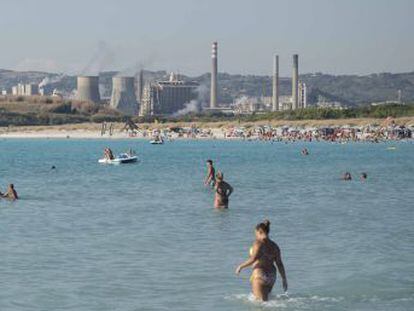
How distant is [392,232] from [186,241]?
6623 mm

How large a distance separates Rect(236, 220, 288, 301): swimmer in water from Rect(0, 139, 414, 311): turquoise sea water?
1.51 feet

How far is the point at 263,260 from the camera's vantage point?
63.4 feet

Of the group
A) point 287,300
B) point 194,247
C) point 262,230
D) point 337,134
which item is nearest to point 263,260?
point 262,230

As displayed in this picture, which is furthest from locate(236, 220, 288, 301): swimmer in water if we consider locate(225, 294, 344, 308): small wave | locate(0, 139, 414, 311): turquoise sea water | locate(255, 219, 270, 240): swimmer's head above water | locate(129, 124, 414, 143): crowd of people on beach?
locate(129, 124, 414, 143): crowd of people on beach

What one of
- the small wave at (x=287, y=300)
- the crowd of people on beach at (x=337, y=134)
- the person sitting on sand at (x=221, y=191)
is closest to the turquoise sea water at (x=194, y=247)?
the small wave at (x=287, y=300)

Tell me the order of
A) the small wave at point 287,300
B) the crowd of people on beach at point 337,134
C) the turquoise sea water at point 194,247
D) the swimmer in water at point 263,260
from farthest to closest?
the crowd of people on beach at point 337,134, the turquoise sea water at point 194,247, the small wave at point 287,300, the swimmer in water at point 263,260

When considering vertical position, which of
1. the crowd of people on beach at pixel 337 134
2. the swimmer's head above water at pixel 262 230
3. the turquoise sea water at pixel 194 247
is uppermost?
the swimmer's head above water at pixel 262 230

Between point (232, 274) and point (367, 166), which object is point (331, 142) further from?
point (232, 274)

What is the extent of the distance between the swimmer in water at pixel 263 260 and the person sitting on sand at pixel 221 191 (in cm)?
1785

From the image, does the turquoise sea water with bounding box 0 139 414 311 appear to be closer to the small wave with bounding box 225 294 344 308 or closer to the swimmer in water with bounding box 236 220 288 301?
the small wave with bounding box 225 294 344 308

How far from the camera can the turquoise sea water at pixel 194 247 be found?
69.4ft

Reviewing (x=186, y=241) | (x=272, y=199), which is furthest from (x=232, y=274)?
(x=272, y=199)

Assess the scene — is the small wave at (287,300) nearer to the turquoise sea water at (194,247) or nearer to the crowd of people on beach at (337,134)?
the turquoise sea water at (194,247)

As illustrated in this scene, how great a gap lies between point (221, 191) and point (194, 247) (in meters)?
11.0
